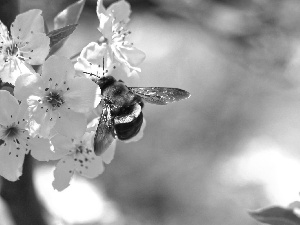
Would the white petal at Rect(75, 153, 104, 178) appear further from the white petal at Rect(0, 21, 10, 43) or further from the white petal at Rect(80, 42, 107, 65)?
the white petal at Rect(0, 21, 10, 43)

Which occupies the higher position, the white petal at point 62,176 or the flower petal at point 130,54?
the flower petal at point 130,54

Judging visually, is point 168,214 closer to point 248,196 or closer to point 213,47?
point 248,196

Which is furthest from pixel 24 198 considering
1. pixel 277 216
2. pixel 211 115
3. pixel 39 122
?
pixel 211 115

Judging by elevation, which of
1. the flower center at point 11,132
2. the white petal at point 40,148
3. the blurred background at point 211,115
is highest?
the blurred background at point 211,115

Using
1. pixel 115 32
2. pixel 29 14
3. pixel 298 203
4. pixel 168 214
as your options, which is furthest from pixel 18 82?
pixel 168 214

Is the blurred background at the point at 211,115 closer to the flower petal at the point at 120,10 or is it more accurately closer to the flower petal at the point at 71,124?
the flower petal at the point at 120,10

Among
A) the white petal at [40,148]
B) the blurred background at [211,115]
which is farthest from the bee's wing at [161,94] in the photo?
the blurred background at [211,115]

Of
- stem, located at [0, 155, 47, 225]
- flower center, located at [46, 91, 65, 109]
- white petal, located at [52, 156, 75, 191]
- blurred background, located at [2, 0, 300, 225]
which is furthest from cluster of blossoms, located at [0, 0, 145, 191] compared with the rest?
blurred background, located at [2, 0, 300, 225]
